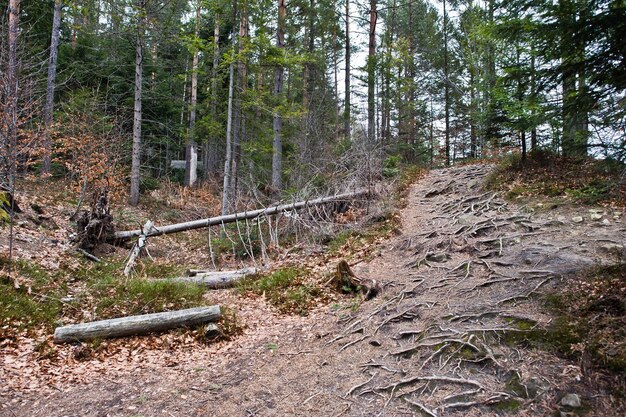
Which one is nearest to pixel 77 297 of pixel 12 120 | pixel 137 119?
pixel 12 120

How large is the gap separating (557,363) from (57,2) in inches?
724

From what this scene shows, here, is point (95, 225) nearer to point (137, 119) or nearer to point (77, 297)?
point (77, 297)

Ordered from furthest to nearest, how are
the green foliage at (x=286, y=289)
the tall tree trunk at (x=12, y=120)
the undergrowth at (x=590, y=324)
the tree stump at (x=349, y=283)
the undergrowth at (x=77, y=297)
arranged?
the green foliage at (x=286, y=289) < the tree stump at (x=349, y=283) < the tall tree trunk at (x=12, y=120) < the undergrowth at (x=77, y=297) < the undergrowth at (x=590, y=324)

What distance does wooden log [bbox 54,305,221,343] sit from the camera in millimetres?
5316

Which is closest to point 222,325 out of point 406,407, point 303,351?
point 303,351

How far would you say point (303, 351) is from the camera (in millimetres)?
5145

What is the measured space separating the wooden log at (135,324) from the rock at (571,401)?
15.7ft

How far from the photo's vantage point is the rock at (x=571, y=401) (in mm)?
2979

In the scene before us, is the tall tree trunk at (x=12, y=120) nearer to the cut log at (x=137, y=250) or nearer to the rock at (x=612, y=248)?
the cut log at (x=137, y=250)

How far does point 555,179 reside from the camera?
912 centimetres

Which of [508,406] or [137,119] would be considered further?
[137,119]

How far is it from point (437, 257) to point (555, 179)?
458 centimetres

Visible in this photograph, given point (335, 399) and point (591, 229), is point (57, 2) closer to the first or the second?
point (335, 399)

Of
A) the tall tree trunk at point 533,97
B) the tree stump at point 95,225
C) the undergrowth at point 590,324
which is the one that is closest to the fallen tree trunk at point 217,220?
the tree stump at point 95,225
